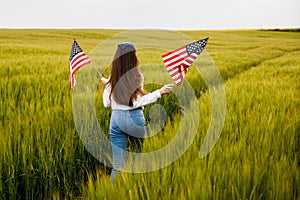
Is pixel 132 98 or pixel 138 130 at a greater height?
pixel 132 98

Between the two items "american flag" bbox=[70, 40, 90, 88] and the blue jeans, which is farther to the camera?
"american flag" bbox=[70, 40, 90, 88]

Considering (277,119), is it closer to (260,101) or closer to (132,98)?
(260,101)

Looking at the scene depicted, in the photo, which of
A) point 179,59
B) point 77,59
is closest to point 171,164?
point 179,59

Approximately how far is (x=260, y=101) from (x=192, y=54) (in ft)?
3.44

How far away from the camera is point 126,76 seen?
2.58 metres

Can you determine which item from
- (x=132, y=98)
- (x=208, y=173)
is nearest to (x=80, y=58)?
(x=132, y=98)

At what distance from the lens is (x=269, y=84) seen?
15.0 ft

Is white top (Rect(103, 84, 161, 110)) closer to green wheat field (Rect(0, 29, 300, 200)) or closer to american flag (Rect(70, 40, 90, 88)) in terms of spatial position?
green wheat field (Rect(0, 29, 300, 200))

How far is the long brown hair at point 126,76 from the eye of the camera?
2572 millimetres

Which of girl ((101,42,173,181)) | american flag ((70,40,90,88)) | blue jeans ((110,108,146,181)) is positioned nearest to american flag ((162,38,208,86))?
girl ((101,42,173,181))

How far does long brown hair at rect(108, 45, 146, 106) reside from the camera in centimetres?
257

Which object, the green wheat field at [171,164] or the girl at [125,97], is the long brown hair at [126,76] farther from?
the green wheat field at [171,164]

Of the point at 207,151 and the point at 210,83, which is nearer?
the point at 207,151

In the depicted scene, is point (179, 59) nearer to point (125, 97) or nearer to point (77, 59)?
point (125, 97)
